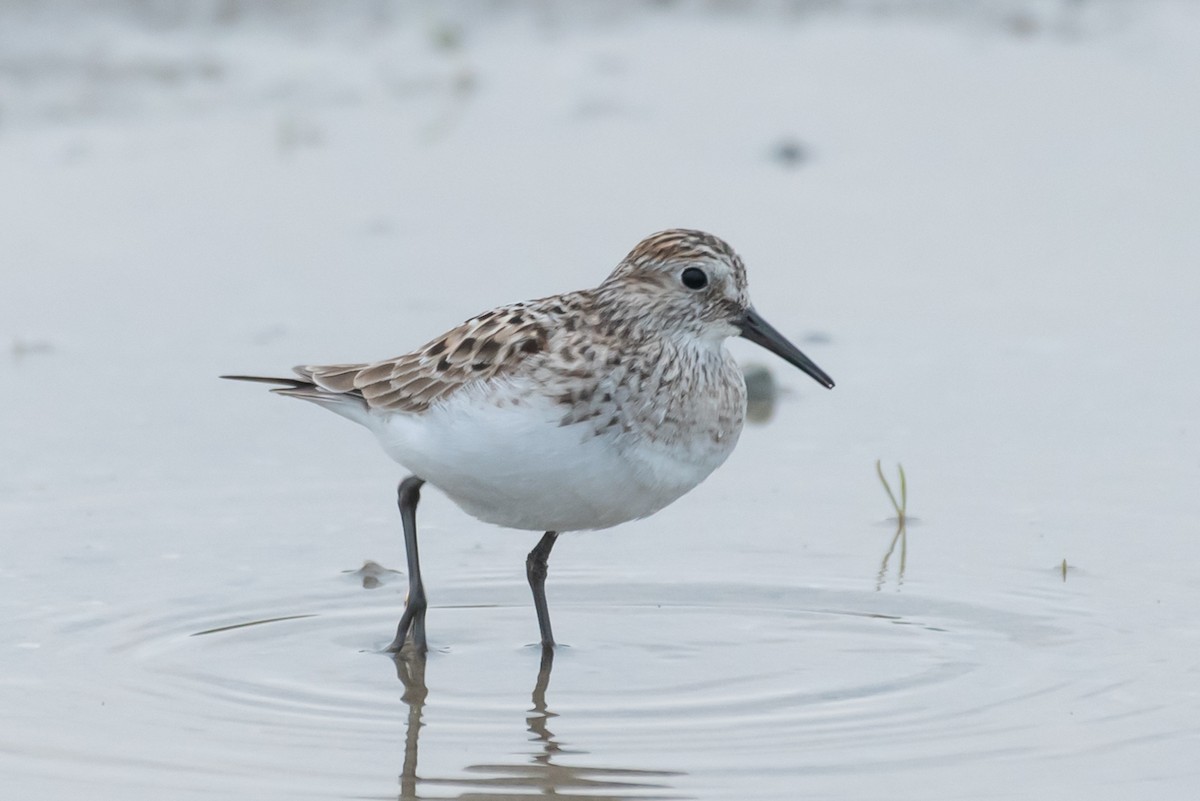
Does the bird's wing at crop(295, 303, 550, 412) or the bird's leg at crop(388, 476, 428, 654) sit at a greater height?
the bird's wing at crop(295, 303, 550, 412)

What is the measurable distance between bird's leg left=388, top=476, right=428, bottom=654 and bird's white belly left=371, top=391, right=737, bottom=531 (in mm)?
343

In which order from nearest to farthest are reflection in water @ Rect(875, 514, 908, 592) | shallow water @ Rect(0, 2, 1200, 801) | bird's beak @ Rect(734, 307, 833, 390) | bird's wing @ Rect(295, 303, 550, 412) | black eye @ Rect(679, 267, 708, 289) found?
shallow water @ Rect(0, 2, 1200, 801) < bird's wing @ Rect(295, 303, 550, 412) < black eye @ Rect(679, 267, 708, 289) < bird's beak @ Rect(734, 307, 833, 390) < reflection in water @ Rect(875, 514, 908, 592)

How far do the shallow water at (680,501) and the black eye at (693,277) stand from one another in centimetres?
111

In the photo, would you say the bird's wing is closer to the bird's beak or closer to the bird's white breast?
the bird's white breast

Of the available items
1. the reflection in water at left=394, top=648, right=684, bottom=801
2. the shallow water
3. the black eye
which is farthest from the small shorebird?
the reflection in water at left=394, top=648, right=684, bottom=801

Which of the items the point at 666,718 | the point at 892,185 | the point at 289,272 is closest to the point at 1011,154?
the point at 892,185

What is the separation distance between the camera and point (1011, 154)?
38.4 ft

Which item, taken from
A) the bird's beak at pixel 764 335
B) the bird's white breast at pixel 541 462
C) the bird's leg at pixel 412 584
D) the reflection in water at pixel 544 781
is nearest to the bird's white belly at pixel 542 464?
the bird's white breast at pixel 541 462

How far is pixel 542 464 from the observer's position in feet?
19.0

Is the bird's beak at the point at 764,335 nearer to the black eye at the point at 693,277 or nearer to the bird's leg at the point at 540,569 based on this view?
the black eye at the point at 693,277

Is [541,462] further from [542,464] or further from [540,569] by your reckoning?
[540,569]

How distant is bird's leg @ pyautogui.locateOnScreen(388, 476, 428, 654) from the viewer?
6363 millimetres

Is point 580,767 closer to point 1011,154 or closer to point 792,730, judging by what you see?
point 792,730

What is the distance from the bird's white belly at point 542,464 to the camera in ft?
19.0
